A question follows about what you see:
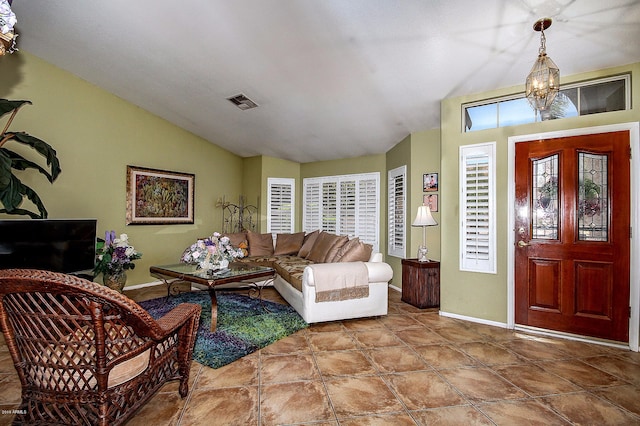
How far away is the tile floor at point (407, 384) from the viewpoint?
6.15ft

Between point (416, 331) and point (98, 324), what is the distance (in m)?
2.94

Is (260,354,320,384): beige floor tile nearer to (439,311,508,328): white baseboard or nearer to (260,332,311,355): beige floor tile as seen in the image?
(260,332,311,355): beige floor tile

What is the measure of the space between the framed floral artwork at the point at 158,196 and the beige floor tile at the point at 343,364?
13.6 feet

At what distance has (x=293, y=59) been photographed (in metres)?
3.26

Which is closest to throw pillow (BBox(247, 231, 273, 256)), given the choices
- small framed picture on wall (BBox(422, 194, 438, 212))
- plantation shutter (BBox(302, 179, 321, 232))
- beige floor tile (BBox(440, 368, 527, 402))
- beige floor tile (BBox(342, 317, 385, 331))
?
plantation shutter (BBox(302, 179, 321, 232))

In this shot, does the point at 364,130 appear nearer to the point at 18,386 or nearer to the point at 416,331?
the point at 416,331

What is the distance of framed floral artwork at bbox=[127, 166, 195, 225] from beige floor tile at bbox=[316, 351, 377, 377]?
13.6 feet

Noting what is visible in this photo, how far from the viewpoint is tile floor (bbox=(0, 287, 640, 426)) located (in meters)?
1.87

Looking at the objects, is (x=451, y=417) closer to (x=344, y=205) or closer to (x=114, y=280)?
(x=114, y=280)

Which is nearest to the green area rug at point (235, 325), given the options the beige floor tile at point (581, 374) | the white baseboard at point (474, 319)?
the white baseboard at point (474, 319)

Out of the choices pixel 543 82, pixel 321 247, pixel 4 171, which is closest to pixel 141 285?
pixel 4 171

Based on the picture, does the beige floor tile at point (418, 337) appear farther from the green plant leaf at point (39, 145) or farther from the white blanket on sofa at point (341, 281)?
the green plant leaf at point (39, 145)

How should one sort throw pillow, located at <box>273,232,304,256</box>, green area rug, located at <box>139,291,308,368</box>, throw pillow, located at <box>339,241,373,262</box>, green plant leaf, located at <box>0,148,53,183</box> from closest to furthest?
green area rug, located at <box>139,291,308,368</box> → green plant leaf, located at <box>0,148,53,183</box> → throw pillow, located at <box>339,241,373,262</box> → throw pillow, located at <box>273,232,304,256</box>

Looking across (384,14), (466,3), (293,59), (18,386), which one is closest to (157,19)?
(293,59)
